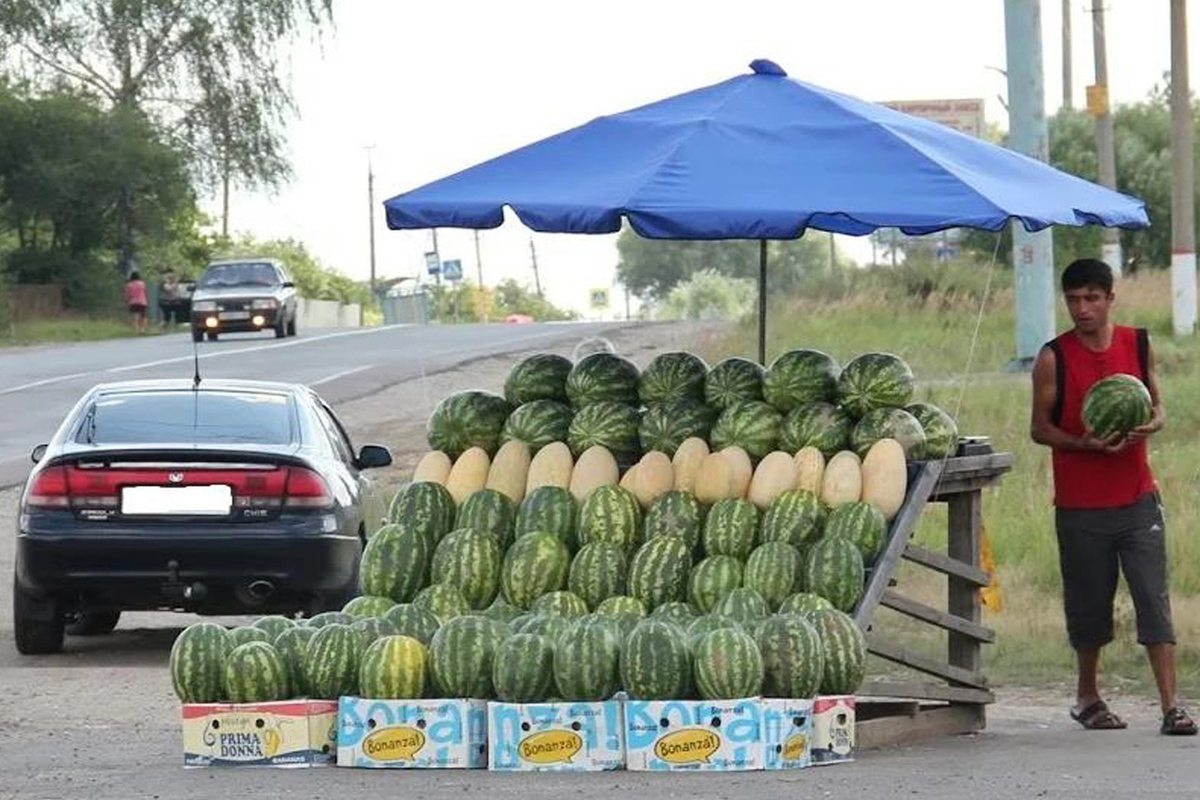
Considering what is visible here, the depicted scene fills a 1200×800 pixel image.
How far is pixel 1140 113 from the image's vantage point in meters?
72.9

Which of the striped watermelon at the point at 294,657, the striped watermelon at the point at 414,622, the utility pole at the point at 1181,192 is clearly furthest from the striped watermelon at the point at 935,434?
the utility pole at the point at 1181,192

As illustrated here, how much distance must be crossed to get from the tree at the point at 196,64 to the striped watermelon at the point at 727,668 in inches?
2617

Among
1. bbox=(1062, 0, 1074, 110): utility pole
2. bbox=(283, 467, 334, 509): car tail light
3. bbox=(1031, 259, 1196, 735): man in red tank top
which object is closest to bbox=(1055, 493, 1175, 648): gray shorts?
bbox=(1031, 259, 1196, 735): man in red tank top

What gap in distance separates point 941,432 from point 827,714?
151 cm

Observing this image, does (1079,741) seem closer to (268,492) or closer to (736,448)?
(736,448)

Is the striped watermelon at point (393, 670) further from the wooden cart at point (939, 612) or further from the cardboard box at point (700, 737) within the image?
the wooden cart at point (939, 612)

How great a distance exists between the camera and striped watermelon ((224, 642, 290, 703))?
31.5 feet

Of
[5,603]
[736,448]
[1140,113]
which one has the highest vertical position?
[1140,113]

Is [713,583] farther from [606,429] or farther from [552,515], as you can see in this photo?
[606,429]

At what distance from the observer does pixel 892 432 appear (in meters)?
10.4

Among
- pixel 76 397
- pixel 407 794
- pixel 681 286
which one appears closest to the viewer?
pixel 407 794

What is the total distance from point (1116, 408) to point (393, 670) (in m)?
2.97

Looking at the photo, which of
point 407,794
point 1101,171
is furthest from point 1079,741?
point 1101,171

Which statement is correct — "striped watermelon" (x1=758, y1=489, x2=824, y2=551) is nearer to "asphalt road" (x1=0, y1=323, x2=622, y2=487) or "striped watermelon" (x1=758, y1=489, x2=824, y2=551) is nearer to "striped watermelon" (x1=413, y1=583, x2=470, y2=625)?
"striped watermelon" (x1=413, y1=583, x2=470, y2=625)
